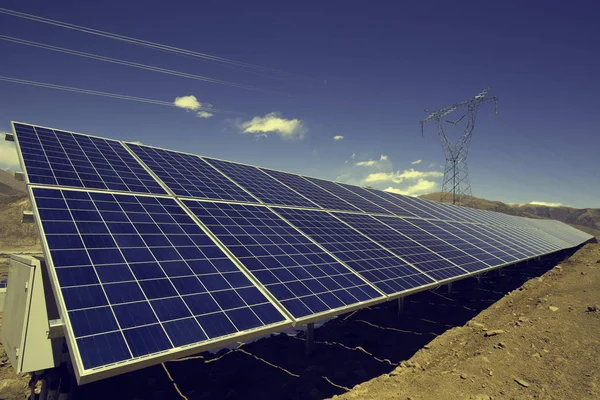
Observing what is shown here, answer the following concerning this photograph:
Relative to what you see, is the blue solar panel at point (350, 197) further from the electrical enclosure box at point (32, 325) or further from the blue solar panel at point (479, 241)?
the electrical enclosure box at point (32, 325)

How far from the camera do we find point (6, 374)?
15133 mm

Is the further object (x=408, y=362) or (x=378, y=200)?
(x=378, y=200)

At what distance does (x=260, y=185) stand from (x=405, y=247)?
37.3 ft

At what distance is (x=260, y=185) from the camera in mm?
25031

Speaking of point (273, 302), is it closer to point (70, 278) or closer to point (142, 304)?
point (142, 304)

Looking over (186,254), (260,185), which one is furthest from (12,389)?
(260,185)

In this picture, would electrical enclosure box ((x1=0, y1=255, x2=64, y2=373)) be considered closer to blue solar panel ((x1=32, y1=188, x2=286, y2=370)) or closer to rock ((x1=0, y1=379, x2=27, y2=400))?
blue solar panel ((x1=32, y1=188, x2=286, y2=370))

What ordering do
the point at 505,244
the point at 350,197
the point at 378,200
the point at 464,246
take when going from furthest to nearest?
the point at 378,200, the point at 350,197, the point at 505,244, the point at 464,246

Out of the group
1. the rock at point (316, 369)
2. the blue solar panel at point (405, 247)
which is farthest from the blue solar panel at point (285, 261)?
the blue solar panel at point (405, 247)

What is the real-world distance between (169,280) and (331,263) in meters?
7.61

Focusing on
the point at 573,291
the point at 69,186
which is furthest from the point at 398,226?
the point at 69,186

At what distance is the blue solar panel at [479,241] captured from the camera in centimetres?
2647

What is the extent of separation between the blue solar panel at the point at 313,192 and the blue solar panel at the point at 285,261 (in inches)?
331

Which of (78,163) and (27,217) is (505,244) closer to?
(78,163)
